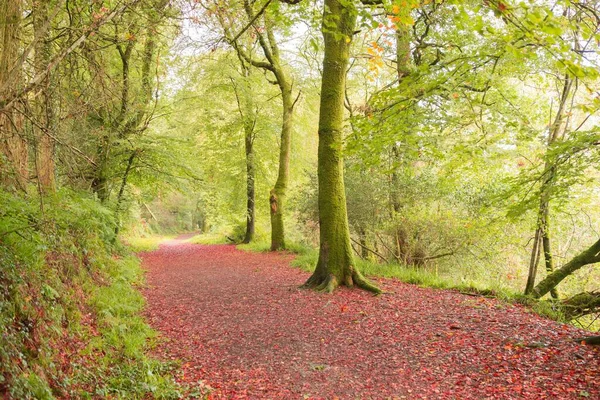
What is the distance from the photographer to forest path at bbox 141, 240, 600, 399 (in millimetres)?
4172

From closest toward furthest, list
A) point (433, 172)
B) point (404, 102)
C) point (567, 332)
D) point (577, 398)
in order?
point (577, 398) → point (567, 332) → point (404, 102) → point (433, 172)

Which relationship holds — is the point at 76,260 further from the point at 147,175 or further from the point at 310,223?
the point at 310,223

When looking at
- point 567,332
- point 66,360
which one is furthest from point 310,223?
point 66,360

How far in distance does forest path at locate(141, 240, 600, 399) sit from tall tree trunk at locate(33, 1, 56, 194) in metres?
2.95

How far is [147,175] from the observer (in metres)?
13.4

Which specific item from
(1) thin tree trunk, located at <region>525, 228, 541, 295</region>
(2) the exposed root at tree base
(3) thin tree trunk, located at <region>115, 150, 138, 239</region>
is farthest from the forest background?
(2) the exposed root at tree base

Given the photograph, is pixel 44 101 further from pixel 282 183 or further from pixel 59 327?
pixel 282 183

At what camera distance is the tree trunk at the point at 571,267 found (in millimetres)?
6797

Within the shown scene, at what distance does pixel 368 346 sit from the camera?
17.6 feet

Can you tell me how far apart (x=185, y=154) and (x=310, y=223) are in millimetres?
5216

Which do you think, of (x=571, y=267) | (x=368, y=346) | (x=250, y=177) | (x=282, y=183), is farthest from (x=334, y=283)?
(x=250, y=177)

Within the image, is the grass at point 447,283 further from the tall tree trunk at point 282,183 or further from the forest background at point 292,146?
the tall tree trunk at point 282,183

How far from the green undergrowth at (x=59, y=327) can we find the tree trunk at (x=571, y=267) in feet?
23.2

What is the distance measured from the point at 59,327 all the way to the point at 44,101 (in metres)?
2.39
